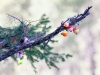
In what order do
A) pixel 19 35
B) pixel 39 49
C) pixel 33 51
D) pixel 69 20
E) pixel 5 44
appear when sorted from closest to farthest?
1. pixel 69 20
2. pixel 19 35
3. pixel 5 44
4. pixel 33 51
5. pixel 39 49

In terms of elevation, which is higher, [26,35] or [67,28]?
[26,35]

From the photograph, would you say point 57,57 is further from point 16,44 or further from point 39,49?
point 16,44

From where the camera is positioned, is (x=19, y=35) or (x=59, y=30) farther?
(x=19, y=35)

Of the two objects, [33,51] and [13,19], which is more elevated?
[33,51]

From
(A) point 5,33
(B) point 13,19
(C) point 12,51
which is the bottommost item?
(C) point 12,51

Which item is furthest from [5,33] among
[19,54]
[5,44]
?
[19,54]

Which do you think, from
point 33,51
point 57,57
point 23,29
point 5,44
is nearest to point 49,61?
point 57,57

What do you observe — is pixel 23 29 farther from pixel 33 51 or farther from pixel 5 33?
pixel 33 51

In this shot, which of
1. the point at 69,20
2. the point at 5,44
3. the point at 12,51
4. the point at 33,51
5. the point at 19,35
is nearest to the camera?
the point at 69,20

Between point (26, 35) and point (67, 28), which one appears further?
point (26, 35)
